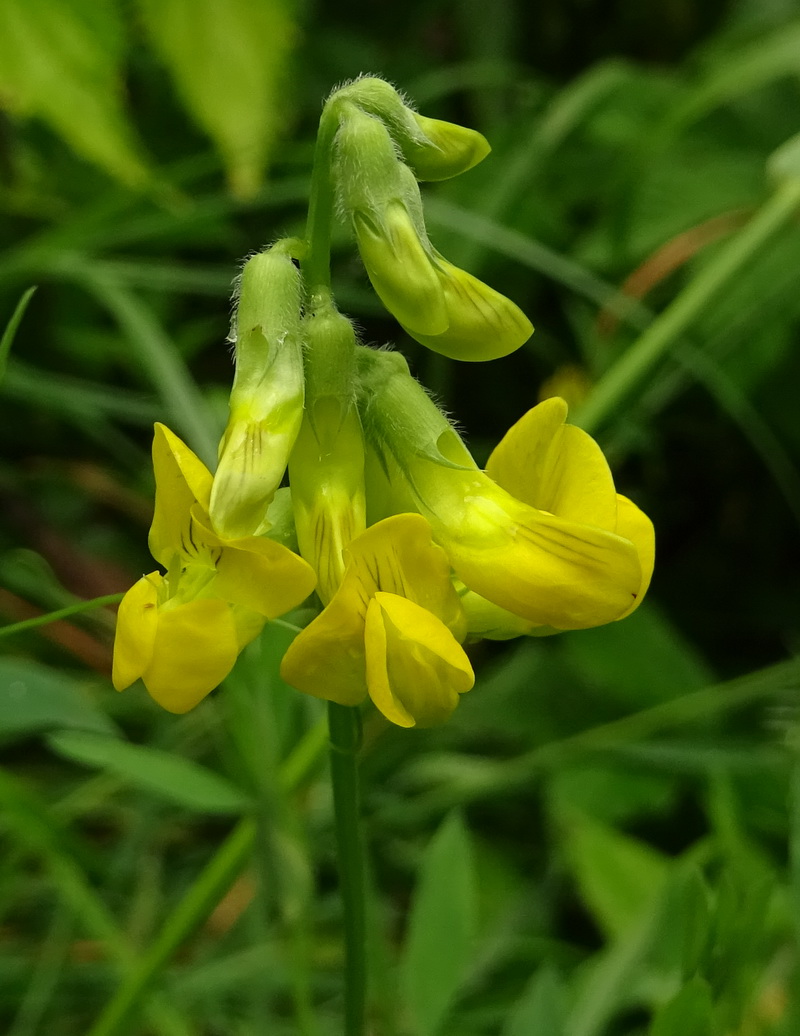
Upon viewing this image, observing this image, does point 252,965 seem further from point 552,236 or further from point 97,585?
point 552,236

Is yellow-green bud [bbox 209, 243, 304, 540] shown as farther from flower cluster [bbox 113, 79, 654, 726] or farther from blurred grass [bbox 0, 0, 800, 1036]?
blurred grass [bbox 0, 0, 800, 1036]

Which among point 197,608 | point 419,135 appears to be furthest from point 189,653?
point 419,135

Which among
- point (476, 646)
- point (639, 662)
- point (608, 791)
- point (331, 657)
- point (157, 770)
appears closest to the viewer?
point (331, 657)

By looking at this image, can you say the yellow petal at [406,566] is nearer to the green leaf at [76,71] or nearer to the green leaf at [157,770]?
the green leaf at [157,770]

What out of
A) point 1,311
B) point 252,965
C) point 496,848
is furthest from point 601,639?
point 1,311

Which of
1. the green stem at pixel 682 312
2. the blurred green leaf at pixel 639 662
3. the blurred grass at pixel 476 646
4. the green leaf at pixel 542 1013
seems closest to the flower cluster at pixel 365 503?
the blurred grass at pixel 476 646

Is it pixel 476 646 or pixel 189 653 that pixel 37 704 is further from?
pixel 476 646

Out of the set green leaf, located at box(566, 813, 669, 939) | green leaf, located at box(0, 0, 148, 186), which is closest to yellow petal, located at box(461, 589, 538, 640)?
green leaf, located at box(566, 813, 669, 939)
